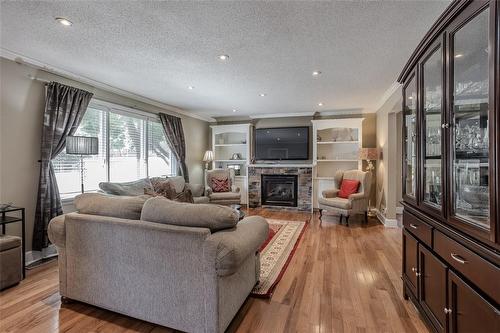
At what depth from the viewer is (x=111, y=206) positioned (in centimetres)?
203

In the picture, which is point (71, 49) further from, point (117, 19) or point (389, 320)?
point (389, 320)

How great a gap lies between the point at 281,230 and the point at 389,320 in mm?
2511

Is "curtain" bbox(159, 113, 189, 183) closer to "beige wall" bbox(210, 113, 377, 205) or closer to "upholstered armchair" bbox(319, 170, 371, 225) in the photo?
"beige wall" bbox(210, 113, 377, 205)

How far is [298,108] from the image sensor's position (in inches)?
229

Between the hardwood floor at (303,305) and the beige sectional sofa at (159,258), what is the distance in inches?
4.9

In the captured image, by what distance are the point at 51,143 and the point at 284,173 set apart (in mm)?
4614

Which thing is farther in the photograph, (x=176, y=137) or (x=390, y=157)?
(x=176, y=137)

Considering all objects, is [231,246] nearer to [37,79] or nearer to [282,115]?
[37,79]

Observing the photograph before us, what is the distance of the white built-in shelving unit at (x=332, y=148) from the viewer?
19.9 ft

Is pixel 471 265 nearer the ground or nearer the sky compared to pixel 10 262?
nearer the sky

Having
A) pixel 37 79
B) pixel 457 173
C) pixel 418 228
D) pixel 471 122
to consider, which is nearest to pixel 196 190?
pixel 37 79

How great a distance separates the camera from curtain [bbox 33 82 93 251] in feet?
10.1

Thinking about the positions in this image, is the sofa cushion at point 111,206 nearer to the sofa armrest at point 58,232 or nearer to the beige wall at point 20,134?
the sofa armrest at point 58,232

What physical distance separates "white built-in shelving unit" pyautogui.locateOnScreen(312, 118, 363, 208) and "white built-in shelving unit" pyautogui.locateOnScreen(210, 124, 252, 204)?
5.90 ft
